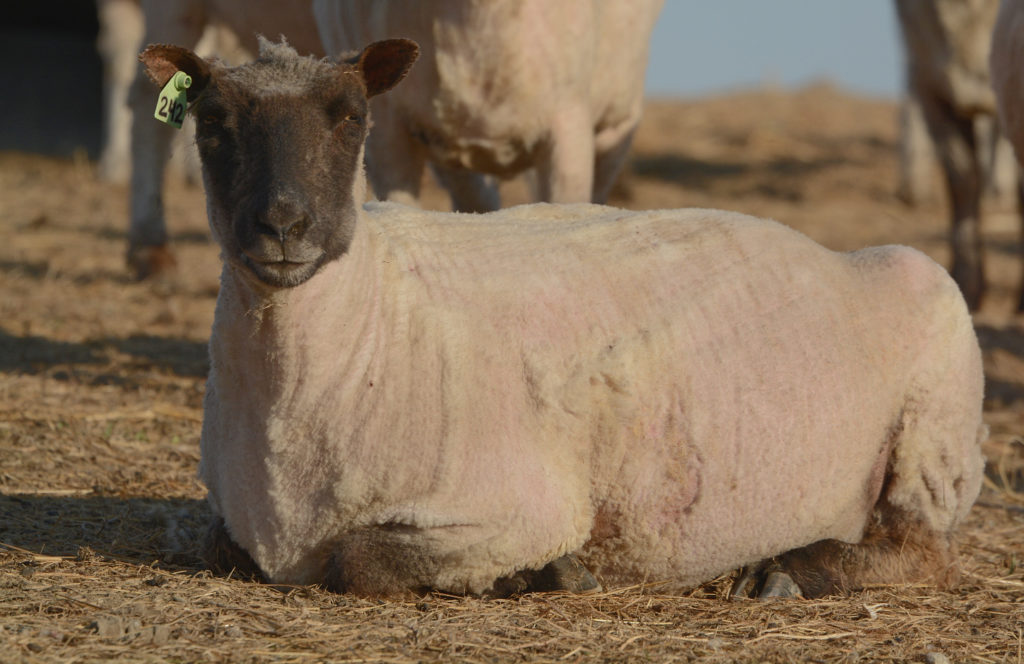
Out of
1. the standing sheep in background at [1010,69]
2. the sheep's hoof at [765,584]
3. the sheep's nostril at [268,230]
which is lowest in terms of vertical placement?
the sheep's hoof at [765,584]

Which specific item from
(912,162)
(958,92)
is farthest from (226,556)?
(912,162)

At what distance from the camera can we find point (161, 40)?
30.0 feet

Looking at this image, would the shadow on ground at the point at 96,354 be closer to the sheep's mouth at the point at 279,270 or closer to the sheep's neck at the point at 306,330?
the sheep's neck at the point at 306,330

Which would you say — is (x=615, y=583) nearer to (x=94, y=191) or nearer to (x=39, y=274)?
(x=39, y=274)

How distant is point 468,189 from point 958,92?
16.3ft

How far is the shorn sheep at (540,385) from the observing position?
147 inches

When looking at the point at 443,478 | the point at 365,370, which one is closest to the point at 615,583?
the point at 443,478

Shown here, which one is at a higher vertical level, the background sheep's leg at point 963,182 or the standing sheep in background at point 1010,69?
the standing sheep in background at point 1010,69

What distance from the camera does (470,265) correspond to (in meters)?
4.13

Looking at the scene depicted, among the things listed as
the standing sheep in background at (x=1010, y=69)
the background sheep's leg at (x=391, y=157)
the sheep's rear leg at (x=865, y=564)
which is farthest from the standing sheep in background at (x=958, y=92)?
the sheep's rear leg at (x=865, y=564)

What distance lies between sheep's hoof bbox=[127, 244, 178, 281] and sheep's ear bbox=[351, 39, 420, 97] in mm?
6588

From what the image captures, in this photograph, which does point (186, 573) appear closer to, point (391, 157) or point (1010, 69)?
point (391, 157)

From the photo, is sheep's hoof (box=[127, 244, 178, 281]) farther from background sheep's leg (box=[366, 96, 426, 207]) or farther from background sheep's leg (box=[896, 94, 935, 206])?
background sheep's leg (box=[896, 94, 935, 206])

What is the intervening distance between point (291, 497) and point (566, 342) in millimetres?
965
